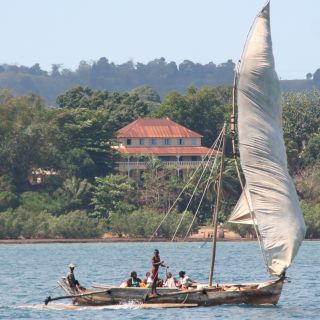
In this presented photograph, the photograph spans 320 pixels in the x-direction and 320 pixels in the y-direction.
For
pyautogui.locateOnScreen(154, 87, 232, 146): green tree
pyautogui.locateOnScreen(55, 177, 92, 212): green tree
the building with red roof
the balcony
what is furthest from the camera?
pyautogui.locateOnScreen(154, 87, 232, 146): green tree

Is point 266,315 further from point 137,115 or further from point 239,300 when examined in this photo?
point 137,115

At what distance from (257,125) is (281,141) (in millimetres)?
1390

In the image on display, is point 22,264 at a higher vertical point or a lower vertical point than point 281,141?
lower

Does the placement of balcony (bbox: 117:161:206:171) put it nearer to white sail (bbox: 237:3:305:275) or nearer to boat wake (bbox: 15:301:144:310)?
boat wake (bbox: 15:301:144:310)

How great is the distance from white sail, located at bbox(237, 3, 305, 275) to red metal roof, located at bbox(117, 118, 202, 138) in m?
93.7

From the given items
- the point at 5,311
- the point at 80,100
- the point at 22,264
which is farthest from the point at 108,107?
the point at 5,311

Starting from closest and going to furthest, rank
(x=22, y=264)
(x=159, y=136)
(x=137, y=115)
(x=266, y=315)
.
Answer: (x=266, y=315) < (x=22, y=264) < (x=159, y=136) < (x=137, y=115)

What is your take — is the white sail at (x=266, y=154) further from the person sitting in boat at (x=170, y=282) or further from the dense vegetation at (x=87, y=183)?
the dense vegetation at (x=87, y=183)

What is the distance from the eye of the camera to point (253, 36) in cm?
5647

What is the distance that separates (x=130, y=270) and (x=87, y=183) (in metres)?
44.7

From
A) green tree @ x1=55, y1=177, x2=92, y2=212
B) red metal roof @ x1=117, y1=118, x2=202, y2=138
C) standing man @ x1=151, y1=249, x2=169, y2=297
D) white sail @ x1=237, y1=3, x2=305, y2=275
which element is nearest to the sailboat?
white sail @ x1=237, y1=3, x2=305, y2=275

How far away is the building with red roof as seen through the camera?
493ft

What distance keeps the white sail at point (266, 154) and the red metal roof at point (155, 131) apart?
307ft

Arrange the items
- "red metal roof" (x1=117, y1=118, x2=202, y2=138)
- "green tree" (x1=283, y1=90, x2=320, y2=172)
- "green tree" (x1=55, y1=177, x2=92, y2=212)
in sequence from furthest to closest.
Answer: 1. "red metal roof" (x1=117, y1=118, x2=202, y2=138)
2. "green tree" (x1=283, y1=90, x2=320, y2=172)
3. "green tree" (x1=55, y1=177, x2=92, y2=212)
